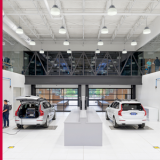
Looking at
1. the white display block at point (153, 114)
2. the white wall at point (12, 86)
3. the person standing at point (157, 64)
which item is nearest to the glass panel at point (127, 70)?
the person standing at point (157, 64)

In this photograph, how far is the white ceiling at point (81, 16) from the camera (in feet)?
32.9

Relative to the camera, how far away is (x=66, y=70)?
1555 centimetres

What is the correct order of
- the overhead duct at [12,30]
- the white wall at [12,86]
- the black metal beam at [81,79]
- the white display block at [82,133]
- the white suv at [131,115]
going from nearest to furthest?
the white display block at [82,133] < the white suv at [131,115] < the overhead duct at [12,30] < the white wall at [12,86] < the black metal beam at [81,79]

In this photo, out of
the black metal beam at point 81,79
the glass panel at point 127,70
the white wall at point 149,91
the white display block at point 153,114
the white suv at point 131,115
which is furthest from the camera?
the glass panel at point 127,70

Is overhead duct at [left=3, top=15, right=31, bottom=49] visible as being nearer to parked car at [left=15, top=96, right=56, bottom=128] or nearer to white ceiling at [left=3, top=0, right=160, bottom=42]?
white ceiling at [left=3, top=0, right=160, bottom=42]

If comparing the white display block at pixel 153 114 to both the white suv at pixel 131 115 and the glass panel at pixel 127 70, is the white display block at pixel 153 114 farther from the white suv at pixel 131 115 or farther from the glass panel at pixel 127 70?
the glass panel at pixel 127 70

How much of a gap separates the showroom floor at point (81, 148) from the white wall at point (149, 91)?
4373mm

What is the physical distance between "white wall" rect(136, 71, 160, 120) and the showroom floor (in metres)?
4.37

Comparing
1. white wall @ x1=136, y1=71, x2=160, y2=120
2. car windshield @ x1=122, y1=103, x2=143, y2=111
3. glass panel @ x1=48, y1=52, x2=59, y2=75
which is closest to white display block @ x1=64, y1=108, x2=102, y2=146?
car windshield @ x1=122, y1=103, x2=143, y2=111

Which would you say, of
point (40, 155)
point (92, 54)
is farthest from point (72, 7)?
point (40, 155)

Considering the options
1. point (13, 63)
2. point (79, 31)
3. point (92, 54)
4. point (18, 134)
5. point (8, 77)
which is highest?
point (79, 31)

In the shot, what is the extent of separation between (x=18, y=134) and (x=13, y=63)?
655 cm

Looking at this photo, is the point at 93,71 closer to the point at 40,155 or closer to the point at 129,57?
the point at 129,57

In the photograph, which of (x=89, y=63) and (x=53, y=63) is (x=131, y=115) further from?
(x=53, y=63)
